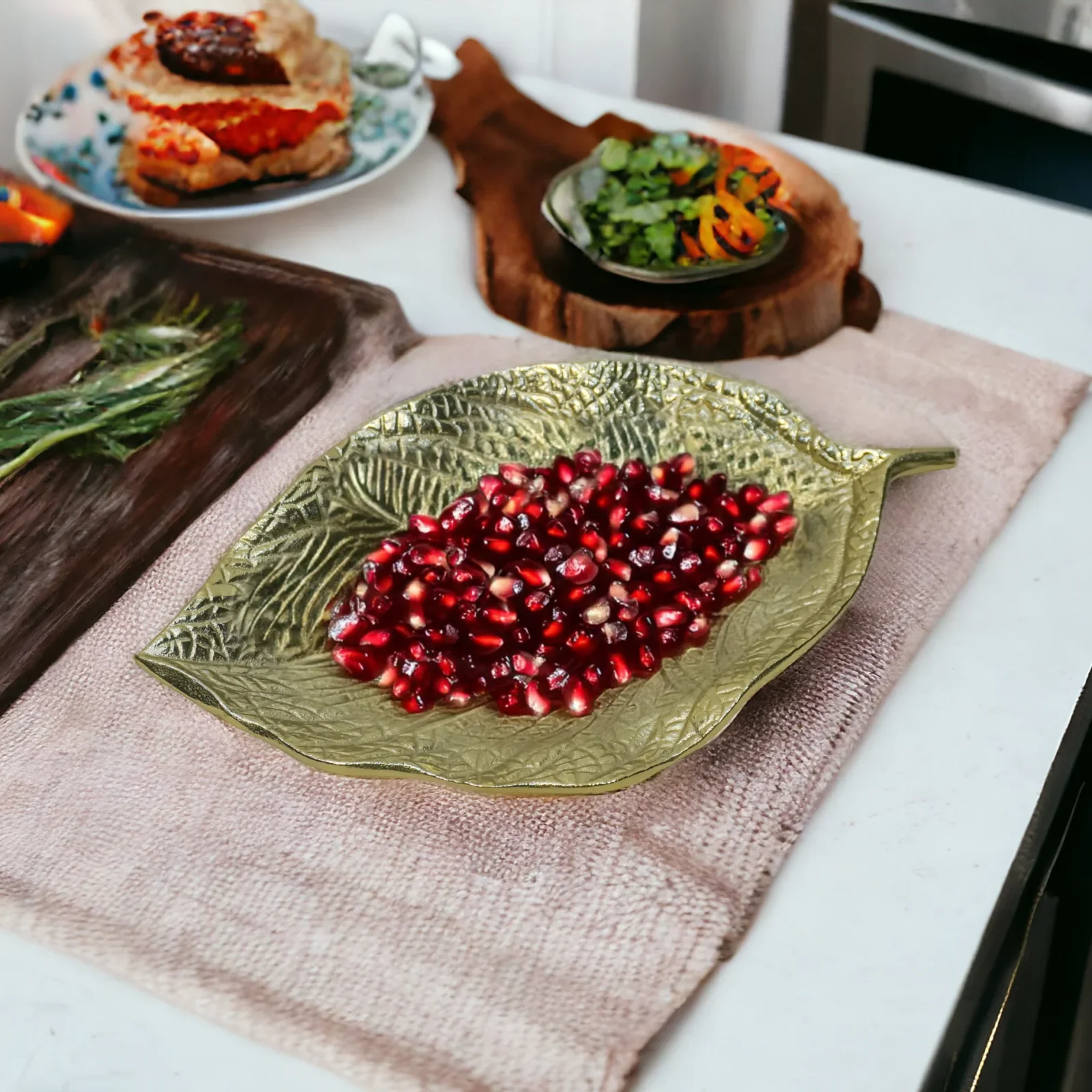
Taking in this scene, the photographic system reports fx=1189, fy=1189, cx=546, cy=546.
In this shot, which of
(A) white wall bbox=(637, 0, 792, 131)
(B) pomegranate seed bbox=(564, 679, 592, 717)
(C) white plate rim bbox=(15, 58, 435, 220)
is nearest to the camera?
(B) pomegranate seed bbox=(564, 679, 592, 717)

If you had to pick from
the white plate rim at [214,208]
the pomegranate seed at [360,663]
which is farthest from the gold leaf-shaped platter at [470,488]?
the white plate rim at [214,208]

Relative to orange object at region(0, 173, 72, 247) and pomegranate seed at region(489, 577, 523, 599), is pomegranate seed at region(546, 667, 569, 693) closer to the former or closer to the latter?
pomegranate seed at region(489, 577, 523, 599)

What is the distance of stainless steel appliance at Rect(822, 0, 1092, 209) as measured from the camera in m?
1.68

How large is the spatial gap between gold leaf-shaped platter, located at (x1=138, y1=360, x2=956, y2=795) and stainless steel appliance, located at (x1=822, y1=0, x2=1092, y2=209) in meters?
0.99

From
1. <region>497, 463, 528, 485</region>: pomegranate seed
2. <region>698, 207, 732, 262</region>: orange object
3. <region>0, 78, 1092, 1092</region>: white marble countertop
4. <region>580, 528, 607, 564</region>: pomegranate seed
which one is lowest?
<region>0, 78, 1092, 1092</region>: white marble countertop

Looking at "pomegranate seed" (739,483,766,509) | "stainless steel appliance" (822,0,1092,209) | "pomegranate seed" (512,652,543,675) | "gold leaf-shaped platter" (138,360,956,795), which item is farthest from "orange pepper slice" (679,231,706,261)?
"stainless steel appliance" (822,0,1092,209)

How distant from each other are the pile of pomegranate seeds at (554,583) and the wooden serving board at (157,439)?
22 cm

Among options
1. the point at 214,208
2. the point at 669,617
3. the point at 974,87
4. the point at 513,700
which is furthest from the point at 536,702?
the point at 974,87

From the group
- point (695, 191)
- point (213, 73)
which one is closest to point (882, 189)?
point (695, 191)

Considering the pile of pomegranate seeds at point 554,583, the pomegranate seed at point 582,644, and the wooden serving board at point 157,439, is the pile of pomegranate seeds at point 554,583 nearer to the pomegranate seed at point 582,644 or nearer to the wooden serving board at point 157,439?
the pomegranate seed at point 582,644

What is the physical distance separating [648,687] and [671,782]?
7cm

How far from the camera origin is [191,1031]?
686mm

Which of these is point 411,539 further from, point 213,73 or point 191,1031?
point 213,73

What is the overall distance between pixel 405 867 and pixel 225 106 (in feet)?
3.11
